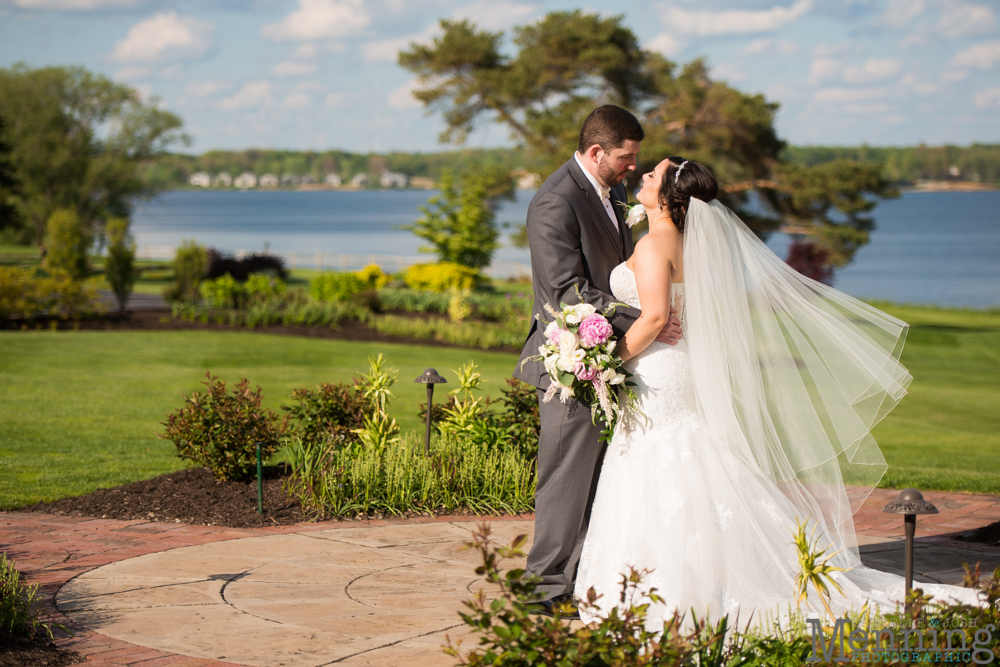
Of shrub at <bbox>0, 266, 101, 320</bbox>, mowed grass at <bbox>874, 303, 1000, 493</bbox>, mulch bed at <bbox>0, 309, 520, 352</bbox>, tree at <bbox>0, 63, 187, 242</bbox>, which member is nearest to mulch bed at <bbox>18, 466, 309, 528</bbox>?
mowed grass at <bbox>874, 303, 1000, 493</bbox>

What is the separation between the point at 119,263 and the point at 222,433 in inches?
649

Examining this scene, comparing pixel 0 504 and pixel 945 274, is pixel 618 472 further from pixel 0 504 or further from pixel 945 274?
pixel 945 274

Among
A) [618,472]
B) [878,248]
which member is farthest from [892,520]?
[878,248]

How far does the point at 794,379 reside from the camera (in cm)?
457

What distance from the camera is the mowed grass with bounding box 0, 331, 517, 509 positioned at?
7.46 m

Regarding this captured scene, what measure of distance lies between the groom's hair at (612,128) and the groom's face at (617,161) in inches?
0.9

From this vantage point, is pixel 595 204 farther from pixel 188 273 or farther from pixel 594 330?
pixel 188 273

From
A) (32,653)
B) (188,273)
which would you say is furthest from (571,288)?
(188,273)

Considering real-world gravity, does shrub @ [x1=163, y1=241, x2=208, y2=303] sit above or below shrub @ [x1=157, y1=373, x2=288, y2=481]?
above

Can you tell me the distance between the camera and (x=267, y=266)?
31.3 m

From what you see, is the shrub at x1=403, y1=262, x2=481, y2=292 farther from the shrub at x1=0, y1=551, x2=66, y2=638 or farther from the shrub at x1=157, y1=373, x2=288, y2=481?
the shrub at x1=0, y1=551, x2=66, y2=638

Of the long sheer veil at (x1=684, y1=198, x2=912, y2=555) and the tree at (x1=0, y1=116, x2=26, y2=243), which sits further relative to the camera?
the tree at (x1=0, y1=116, x2=26, y2=243)

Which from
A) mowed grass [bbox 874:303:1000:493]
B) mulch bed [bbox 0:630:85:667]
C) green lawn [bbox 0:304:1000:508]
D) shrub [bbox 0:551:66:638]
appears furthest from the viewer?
mowed grass [bbox 874:303:1000:493]

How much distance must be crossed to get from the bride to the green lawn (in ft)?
12.8
